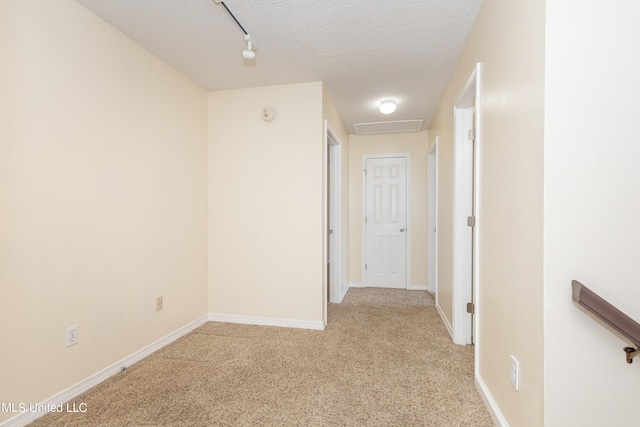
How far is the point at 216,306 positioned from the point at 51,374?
152 cm

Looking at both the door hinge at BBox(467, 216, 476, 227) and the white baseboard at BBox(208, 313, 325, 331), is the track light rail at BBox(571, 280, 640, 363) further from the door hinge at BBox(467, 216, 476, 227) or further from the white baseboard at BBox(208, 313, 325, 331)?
the white baseboard at BBox(208, 313, 325, 331)

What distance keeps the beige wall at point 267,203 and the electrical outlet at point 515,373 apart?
1.77m

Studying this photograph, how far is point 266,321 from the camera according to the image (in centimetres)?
300

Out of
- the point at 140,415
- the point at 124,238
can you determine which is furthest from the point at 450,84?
the point at 140,415

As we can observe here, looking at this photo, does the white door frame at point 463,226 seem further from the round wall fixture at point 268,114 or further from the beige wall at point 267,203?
the round wall fixture at point 268,114

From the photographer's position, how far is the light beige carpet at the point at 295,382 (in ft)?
5.30

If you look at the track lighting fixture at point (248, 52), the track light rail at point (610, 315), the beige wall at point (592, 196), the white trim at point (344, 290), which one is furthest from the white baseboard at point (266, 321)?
the track lighting fixture at point (248, 52)

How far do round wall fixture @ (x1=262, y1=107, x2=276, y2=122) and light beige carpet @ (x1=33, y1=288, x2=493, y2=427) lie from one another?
6.78 ft

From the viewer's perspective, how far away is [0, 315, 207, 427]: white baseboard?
5.02 feet

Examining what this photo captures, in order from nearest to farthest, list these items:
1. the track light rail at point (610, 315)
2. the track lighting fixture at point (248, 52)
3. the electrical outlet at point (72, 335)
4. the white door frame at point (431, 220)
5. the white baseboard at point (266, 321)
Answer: the track light rail at point (610, 315) → the electrical outlet at point (72, 335) → the track lighting fixture at point (248, 52) → the white baseboard at point (266, 321) → the white door frame at point (431, 220)

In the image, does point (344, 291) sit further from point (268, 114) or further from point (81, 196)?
point (81, 196)

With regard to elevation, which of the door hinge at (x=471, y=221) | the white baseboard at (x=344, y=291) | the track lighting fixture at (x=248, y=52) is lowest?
the white baseboard at (x=344, y=291)

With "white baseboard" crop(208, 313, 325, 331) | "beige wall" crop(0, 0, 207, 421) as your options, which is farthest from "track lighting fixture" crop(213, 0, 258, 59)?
"white baseboard" crop(208, 313, 325, 331)

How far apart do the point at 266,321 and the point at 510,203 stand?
2.44 meters
